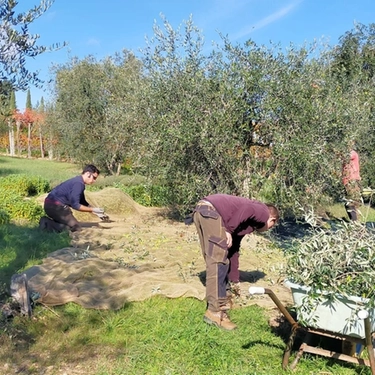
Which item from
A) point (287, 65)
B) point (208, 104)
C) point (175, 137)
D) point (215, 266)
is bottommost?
point (215, 266)

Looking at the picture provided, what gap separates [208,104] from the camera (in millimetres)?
9727

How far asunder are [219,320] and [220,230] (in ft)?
2.96

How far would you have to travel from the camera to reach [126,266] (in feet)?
21.5

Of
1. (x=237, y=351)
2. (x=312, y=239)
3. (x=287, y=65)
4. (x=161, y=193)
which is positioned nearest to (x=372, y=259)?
(x=312, y=239)

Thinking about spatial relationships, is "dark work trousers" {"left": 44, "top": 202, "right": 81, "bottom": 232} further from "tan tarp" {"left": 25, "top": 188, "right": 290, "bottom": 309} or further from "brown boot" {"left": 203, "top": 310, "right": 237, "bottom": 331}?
"brown boot" {"left": 203, "top": 310, "right": 237, "bottom": 331}

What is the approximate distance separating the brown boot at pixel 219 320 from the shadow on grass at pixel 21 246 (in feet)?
7.80

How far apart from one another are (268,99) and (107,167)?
51.4 feet

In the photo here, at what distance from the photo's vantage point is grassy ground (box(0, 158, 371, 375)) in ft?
12.2

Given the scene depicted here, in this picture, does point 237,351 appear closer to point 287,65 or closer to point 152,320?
point 152,320

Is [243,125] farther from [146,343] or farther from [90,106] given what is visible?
[90,106]

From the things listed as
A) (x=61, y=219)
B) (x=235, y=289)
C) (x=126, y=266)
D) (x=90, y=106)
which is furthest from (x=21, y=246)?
(x=90, y=106)

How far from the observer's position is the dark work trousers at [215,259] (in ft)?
15.0

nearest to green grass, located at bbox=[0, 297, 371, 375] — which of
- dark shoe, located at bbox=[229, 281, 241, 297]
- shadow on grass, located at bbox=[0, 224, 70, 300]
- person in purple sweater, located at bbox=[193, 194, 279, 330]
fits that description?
person in purple sweater, located at bbox=[193, 194, 279, 330]

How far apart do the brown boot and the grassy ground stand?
0.26 feet
